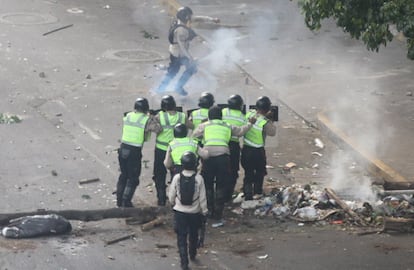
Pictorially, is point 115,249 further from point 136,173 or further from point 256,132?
point 256,132

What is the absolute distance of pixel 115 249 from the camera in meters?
11.7

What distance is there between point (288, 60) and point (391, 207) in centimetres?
902

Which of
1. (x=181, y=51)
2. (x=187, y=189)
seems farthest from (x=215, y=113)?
(x=181, y=51)

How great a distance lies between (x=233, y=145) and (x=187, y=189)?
273cm

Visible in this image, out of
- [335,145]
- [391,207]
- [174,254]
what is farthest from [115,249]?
[335,145]

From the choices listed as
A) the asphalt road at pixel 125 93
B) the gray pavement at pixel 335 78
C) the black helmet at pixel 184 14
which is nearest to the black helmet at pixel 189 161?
the asphalt road at pixel 125 93

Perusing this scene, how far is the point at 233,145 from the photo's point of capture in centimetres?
1361

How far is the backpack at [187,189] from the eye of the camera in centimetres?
1098

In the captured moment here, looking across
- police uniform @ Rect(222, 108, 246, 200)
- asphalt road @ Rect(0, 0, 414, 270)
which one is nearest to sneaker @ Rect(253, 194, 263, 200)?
police uniform @ Rect(222, 108, 246, 200)

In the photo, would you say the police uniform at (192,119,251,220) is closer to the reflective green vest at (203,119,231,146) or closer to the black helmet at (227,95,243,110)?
the reflective green vest at (203,119,231,146)

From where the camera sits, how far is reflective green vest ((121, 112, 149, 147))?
42.1 ft

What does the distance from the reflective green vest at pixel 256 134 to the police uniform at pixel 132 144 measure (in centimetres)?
124

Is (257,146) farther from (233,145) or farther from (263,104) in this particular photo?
(263,104)

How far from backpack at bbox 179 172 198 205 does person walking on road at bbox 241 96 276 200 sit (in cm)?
243
